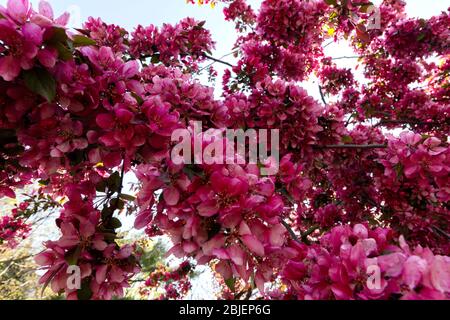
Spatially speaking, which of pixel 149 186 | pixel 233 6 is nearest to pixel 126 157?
pixel 149 186

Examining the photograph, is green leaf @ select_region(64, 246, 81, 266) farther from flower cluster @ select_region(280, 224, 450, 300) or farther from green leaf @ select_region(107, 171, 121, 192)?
flower cluster @ select_region(280, 224, 450, 300)

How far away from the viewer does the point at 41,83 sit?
2.97 ft

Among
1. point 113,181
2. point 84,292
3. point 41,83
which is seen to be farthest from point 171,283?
point 41,83

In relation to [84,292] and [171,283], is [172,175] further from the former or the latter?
[171,283]

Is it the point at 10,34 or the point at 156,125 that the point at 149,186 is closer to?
the point at 156,125

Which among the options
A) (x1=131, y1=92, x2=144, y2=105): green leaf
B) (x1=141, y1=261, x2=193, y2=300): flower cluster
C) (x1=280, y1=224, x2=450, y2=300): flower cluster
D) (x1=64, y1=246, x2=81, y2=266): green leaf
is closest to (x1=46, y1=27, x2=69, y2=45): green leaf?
(x1=131, y1=92, x2=144, y2=105): green leaf

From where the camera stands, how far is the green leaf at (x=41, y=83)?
35.2 inches

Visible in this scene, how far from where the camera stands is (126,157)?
1.09 m

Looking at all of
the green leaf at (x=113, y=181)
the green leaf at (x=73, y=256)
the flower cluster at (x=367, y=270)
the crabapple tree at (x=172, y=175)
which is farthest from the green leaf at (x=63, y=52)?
the flower cluster at (x=367, y=270)

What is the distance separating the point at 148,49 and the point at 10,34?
193cm

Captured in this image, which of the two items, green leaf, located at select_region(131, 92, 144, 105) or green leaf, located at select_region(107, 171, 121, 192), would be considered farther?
green leaf, located at select_region(107, 171, 121, 192)

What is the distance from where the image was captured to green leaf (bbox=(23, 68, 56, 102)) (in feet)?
2.93

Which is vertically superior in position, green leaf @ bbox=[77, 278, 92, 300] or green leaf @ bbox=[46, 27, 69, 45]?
green leaf @ bbox=[46, 27, 69, 45]

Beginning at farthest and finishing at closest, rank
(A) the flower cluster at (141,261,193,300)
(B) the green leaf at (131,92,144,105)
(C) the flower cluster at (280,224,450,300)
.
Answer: (A) the flower cluster at (141,261,193,300), (B) the green leaf at (131,92,144,105), (C) the flower cluster at (280,224,450,300)
